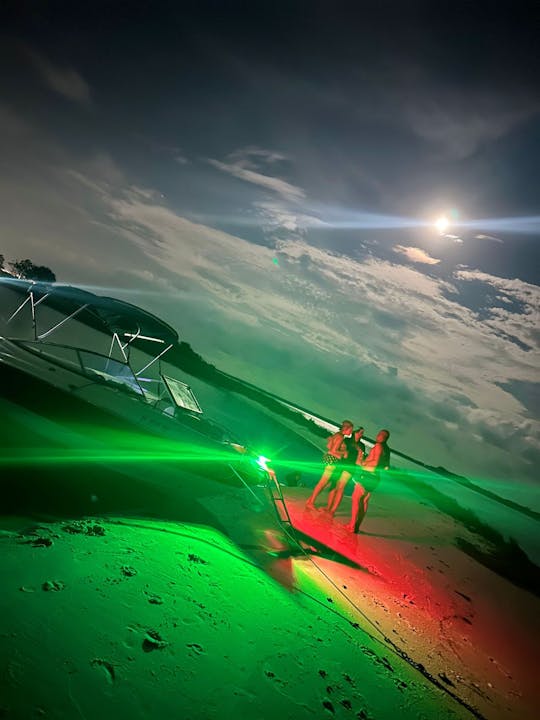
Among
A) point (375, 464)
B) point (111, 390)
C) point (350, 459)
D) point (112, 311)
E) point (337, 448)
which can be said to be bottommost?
point (111, 390)

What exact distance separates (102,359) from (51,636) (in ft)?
21.4

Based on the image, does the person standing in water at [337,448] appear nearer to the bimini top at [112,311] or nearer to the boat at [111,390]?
the boat at [111,390]

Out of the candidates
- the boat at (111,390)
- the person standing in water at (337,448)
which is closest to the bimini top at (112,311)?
the boat at (111,390)

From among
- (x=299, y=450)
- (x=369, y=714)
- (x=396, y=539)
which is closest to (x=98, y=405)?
(x=369, y=714)

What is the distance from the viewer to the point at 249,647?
10.1ft

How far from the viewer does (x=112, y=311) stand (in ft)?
26.8

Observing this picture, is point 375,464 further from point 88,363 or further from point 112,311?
point 112,311

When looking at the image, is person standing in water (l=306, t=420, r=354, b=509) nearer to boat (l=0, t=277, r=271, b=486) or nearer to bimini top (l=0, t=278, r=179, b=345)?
boat (l=0, t=277, r=271, b=486)

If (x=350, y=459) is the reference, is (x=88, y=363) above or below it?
below

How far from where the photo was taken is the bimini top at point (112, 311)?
26.0ft

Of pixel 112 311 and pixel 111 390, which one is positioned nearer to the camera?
pixel 111 390

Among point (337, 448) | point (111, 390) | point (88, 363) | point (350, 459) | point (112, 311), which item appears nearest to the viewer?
point (111, 390)

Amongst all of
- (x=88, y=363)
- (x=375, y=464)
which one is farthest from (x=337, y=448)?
(x=88, y=363)

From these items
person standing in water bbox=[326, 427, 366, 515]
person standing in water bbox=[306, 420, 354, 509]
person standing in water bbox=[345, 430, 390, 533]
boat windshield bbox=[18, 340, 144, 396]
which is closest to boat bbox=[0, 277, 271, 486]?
boat windshield bbox=[18, 340, 144, 396]
